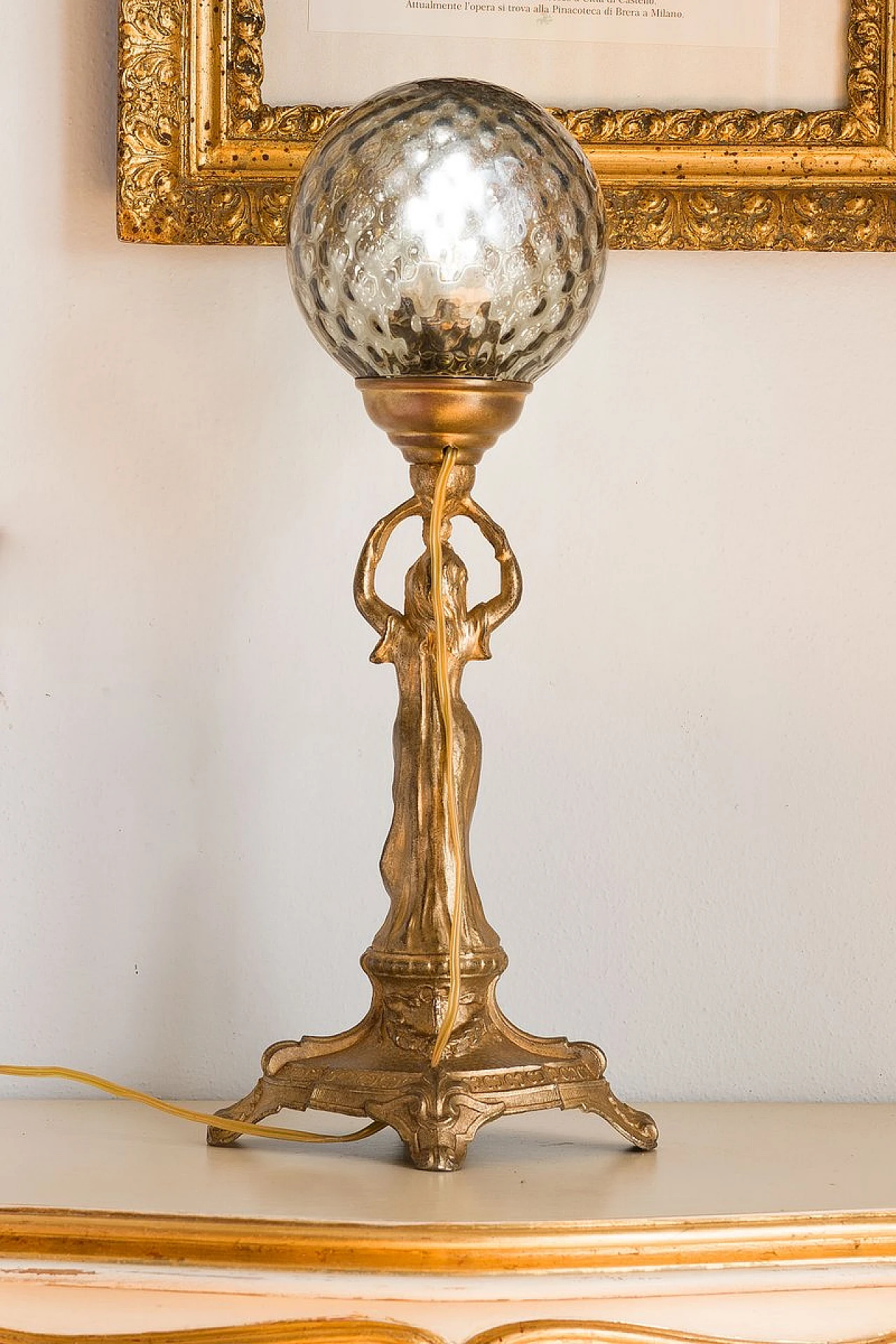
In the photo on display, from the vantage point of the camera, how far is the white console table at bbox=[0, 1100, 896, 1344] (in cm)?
73

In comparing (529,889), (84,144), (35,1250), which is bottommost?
(35,1250)

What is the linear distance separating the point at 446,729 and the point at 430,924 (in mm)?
114

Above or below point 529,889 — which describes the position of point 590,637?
above

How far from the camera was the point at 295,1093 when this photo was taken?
88cm

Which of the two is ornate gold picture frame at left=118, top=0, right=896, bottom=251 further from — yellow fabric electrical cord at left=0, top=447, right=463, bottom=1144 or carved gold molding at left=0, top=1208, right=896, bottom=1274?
carved gold molding at left=0, top=1208, right=896, bottom=1274

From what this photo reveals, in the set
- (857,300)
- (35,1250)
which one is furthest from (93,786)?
(857,300)

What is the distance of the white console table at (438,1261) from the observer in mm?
732

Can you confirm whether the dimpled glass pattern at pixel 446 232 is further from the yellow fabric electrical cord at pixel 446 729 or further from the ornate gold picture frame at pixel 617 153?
the ornate gold picture frame at pixel 617 153

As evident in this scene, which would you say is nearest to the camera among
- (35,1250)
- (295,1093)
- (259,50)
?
(35,1250)

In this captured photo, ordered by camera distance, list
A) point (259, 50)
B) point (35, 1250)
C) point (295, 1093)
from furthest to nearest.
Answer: point (259, 50) < point (295, 1093) < point (35, 1250)

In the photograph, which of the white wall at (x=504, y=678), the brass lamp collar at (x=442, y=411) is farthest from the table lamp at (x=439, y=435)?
the white wall at (x=504, y=678)

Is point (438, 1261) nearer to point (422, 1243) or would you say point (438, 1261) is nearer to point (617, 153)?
point (422, 1243)

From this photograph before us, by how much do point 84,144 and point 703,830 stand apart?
2.22 feet

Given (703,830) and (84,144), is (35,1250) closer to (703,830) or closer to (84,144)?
(703,830)
